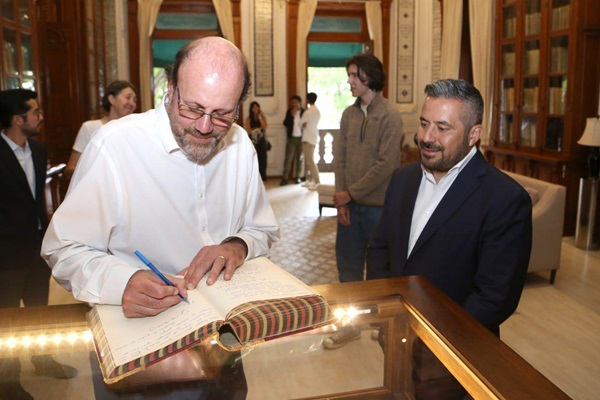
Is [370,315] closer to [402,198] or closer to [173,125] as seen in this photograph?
[173,125]

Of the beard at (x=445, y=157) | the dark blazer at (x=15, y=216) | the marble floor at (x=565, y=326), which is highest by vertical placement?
the beard at (x=445, y=157)

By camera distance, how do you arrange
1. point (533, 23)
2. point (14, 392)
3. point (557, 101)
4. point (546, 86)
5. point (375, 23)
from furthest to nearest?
point (375, 23) < point (533, 23) < point (546, 86) < point (557, 101) < point (14, 392)

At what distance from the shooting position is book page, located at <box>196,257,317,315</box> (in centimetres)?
119

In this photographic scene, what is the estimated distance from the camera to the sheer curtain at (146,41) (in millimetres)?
10273

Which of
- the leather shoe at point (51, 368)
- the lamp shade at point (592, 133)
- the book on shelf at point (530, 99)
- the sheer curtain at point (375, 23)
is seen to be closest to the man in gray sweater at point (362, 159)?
the leather shoe at point (51, 368)

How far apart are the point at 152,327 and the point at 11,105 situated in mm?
2549

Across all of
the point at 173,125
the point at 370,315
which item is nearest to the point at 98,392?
the point at 370,315

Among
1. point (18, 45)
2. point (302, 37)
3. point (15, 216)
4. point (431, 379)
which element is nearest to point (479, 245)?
point (431, 379)

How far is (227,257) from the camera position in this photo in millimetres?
1408

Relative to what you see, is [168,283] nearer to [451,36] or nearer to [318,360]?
[318,360]

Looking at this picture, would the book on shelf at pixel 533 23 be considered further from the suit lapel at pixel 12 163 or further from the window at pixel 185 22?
the window at pixel 185 22

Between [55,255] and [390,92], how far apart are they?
10432mm

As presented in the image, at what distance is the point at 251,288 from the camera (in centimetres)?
127

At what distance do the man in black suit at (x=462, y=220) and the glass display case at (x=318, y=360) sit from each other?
59 cm
